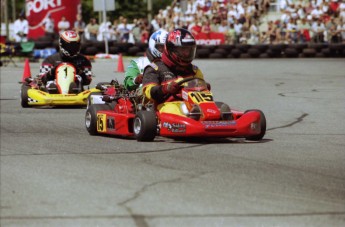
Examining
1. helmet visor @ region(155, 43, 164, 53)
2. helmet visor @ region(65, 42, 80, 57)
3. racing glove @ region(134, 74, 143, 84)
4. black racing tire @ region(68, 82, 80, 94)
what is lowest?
black racing tire @ region(68, 82, 80, 94)

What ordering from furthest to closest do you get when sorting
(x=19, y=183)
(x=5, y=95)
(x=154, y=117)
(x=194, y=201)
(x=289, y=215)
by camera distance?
(x=5, y=95)
(x=154, y=117)
(x=19, y=183)
(x=194, y=201)
(x=289, y=215)

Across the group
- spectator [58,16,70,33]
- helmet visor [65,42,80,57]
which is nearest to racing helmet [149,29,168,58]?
helmet visor [65,42,80,57]

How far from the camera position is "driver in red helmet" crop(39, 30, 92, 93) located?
1560 cm

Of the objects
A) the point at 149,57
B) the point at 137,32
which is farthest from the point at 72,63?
the point at 137,32

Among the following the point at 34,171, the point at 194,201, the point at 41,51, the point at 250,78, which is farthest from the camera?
the point at 41,51

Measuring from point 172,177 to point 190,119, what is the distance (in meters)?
2.19

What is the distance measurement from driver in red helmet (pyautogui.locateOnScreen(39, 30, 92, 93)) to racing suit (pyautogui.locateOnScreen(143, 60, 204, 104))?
16.3 ft

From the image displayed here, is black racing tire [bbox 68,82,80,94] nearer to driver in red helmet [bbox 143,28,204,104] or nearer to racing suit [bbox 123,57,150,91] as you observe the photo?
racing suit [bbox 123,57,150,91]

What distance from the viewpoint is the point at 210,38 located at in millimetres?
32000

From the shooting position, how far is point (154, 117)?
393 inches

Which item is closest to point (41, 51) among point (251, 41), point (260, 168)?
point (251, 41)

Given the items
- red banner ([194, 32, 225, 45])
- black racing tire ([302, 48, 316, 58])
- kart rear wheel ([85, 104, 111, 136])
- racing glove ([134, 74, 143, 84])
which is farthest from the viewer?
red banner ([194, 32, 225, 45])

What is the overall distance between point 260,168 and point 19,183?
2.00 metres

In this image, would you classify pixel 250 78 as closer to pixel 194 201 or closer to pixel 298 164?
pixel 298 164
